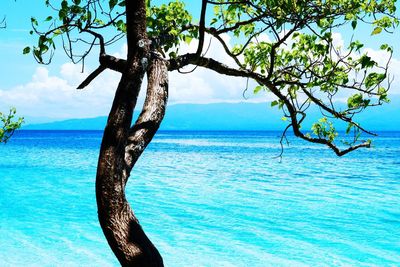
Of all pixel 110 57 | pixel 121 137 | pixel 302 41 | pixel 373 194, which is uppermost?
pixel 302 41

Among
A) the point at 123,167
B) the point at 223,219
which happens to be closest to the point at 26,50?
the point at 123,167

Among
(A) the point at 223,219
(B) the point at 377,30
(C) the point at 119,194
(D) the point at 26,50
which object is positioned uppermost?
(B) the point at 377,30

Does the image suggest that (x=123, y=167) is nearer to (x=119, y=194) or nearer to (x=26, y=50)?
(x=119, y=194)

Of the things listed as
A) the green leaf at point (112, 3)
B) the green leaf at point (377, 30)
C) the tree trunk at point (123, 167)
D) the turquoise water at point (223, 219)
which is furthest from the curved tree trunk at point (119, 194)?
the turquoise water at point (223, 219)

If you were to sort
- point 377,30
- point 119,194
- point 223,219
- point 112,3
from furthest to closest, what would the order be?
point 223,219 → point 112,3 → point 377,30 → point 119,194

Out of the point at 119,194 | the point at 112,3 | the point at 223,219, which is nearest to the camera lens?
the point at 119,194

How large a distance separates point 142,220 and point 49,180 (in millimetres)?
13364

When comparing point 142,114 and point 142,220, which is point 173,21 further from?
point 142,220

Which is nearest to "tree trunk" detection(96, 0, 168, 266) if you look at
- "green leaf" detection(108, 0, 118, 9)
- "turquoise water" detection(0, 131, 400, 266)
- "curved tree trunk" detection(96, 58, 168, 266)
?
"curved tree trunk" detection(96, 58, 168, 266)

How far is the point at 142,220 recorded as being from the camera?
53.1 feet

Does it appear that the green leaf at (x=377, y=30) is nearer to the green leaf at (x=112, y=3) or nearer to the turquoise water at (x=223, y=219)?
the green leaf at (x=112, y=3)

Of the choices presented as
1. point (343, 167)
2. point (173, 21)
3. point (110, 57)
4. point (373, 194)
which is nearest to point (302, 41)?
point (173, 21)

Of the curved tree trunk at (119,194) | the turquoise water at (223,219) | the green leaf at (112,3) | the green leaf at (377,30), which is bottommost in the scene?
the turquoise water at (223,219)

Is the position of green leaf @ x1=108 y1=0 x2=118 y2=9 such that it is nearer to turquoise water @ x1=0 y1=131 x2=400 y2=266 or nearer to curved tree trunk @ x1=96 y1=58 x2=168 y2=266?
curved tree trunk @ x1=96 y1=58 x2=168 y2=266
